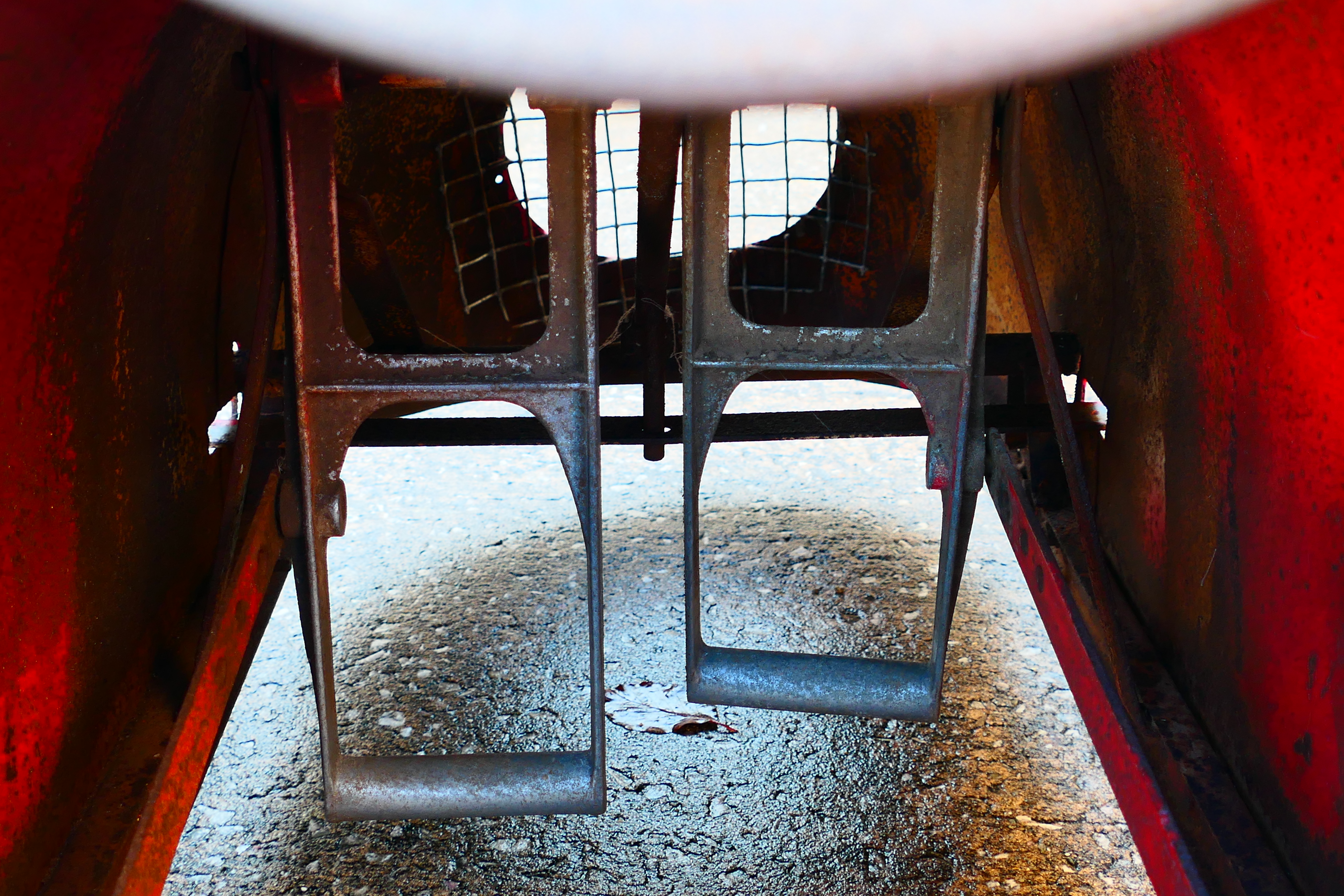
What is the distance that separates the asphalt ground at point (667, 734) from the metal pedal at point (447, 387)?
414 mm

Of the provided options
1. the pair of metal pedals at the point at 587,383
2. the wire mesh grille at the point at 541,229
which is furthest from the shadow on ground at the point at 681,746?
the wire mesh grille at the point at 541,229

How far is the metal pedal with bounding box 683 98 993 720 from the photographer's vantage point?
1398 mm

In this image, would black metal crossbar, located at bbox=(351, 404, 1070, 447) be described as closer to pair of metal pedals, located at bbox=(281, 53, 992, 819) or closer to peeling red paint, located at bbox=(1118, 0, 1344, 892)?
pair of metal pedals, located at bbox=(281, 53, 992, 819)

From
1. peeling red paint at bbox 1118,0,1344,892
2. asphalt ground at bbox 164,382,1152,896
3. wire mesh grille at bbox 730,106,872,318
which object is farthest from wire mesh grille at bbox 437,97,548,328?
peeling red paint at bbox 1118,0,1344,892

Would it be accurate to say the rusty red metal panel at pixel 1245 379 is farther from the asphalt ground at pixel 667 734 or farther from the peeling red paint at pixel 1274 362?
the asphalt ground at pixel 667 734

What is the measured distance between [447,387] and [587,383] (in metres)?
0.17

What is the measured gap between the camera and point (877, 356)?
144 centimetres

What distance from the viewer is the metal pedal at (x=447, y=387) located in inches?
51.4

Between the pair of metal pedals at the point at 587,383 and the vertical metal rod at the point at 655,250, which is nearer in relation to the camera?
the pair of metal pedals at the point at 587,383

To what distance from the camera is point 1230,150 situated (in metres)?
1.18

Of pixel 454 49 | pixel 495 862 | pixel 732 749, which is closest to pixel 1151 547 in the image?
pixel 732 749

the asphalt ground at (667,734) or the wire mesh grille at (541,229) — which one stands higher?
the wire mesh grille at (541,229)

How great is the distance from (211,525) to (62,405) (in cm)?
62

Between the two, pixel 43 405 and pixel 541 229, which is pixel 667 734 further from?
pixel 43 405
